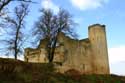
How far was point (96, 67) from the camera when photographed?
54.5 metres

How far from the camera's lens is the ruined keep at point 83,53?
51.1 m

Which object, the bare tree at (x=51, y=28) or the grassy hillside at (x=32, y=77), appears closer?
the grassy hillside at (x=32, y=77)

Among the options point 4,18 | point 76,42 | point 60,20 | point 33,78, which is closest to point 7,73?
point 33,78

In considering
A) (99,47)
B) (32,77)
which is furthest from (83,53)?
(32,77)

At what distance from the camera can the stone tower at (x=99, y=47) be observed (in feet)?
179

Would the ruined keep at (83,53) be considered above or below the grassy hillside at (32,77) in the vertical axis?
above

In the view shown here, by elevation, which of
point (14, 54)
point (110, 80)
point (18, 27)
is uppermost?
point (18, 27)

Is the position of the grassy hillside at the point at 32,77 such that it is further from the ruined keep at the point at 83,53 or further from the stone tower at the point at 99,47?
the stone tower at the point at 99,47

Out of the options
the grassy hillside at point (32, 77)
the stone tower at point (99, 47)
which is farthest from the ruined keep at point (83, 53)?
the grassy hillside at point (32, 77)

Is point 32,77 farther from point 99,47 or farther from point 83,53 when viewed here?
point 99,47

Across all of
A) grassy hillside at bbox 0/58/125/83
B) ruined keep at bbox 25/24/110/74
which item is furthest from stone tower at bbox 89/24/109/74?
grassy hillside at bbox 0/58/125/83

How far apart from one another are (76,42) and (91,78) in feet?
93.4

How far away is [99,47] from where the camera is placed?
5578cm

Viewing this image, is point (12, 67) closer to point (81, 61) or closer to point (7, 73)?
point (7, 73)
